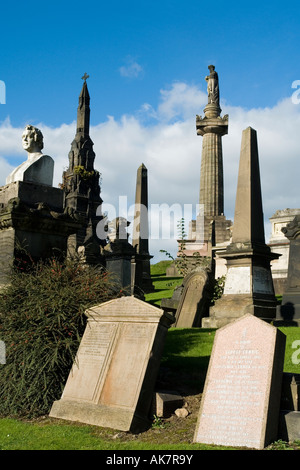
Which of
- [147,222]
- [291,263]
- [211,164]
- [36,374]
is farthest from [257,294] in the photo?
[211,164]

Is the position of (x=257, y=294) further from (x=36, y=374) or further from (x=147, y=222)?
(x=147, y=222)

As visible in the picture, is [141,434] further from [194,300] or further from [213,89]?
[213,89]

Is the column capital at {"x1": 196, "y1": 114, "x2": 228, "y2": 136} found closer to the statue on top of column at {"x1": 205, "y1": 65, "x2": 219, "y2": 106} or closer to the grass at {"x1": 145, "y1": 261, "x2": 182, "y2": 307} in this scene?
the statue on top of column at {"x1": 205, "y1": 65, "x2": 219, "y2": 106}

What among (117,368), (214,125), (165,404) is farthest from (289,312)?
(214,125)

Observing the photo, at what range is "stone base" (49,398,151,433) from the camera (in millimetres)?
5156

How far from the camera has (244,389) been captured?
4.89m

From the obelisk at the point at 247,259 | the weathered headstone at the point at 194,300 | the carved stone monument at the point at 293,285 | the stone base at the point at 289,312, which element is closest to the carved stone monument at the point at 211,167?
the carved stone monument at the point at 293,285

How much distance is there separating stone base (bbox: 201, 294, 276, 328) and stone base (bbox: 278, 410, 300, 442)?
626 cm

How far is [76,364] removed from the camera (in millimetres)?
6023

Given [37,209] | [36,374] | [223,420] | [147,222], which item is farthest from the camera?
[147,222]

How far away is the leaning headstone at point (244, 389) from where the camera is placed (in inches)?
183

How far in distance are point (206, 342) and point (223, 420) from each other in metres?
3.52
